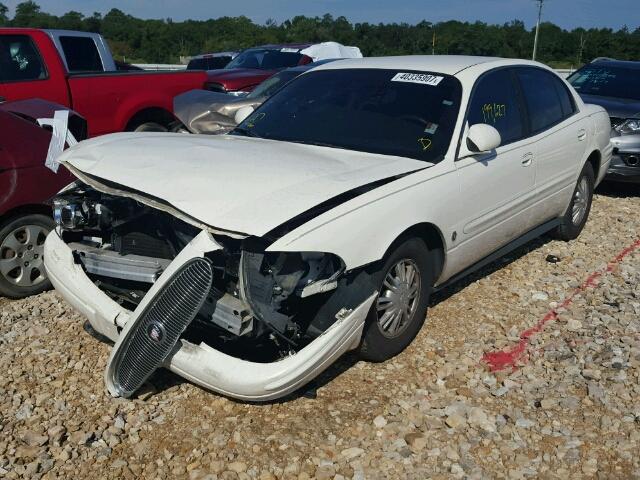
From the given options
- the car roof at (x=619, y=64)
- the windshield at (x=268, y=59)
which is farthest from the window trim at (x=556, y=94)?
the windshield at (x=268, y=59)

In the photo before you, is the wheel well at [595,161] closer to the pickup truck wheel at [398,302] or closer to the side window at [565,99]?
the side window at [565,99]

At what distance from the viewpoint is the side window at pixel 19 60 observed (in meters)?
7.57

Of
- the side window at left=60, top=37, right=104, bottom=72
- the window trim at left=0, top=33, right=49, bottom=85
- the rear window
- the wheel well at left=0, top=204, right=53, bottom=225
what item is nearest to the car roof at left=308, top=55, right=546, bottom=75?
A: the wheel well at left=0, top=204, right=53, bottom=225

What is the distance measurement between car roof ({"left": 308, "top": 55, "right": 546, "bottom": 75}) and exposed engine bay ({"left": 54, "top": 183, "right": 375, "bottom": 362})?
1939 mm

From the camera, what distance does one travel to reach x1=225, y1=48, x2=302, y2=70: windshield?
13133 millimetres

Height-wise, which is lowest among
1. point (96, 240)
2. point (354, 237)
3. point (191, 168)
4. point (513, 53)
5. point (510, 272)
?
point (513, 53)

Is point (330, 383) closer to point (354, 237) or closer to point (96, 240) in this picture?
point (354, 237)

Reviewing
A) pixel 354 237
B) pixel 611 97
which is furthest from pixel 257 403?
pixel 611 97

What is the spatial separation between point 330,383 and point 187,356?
0.91 m

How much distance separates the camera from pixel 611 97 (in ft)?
29.6

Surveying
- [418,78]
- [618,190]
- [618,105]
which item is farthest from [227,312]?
[618,190]

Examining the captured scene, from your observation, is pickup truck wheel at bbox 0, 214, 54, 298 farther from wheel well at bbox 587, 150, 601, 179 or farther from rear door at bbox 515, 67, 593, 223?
wheel well at bbox 587, 150, 601, 179

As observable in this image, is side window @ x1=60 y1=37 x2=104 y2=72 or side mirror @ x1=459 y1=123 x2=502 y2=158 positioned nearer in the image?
side mirror @ x1=459 y1=123 x2=502 y2=158

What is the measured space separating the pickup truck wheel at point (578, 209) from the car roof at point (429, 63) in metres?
1.50
